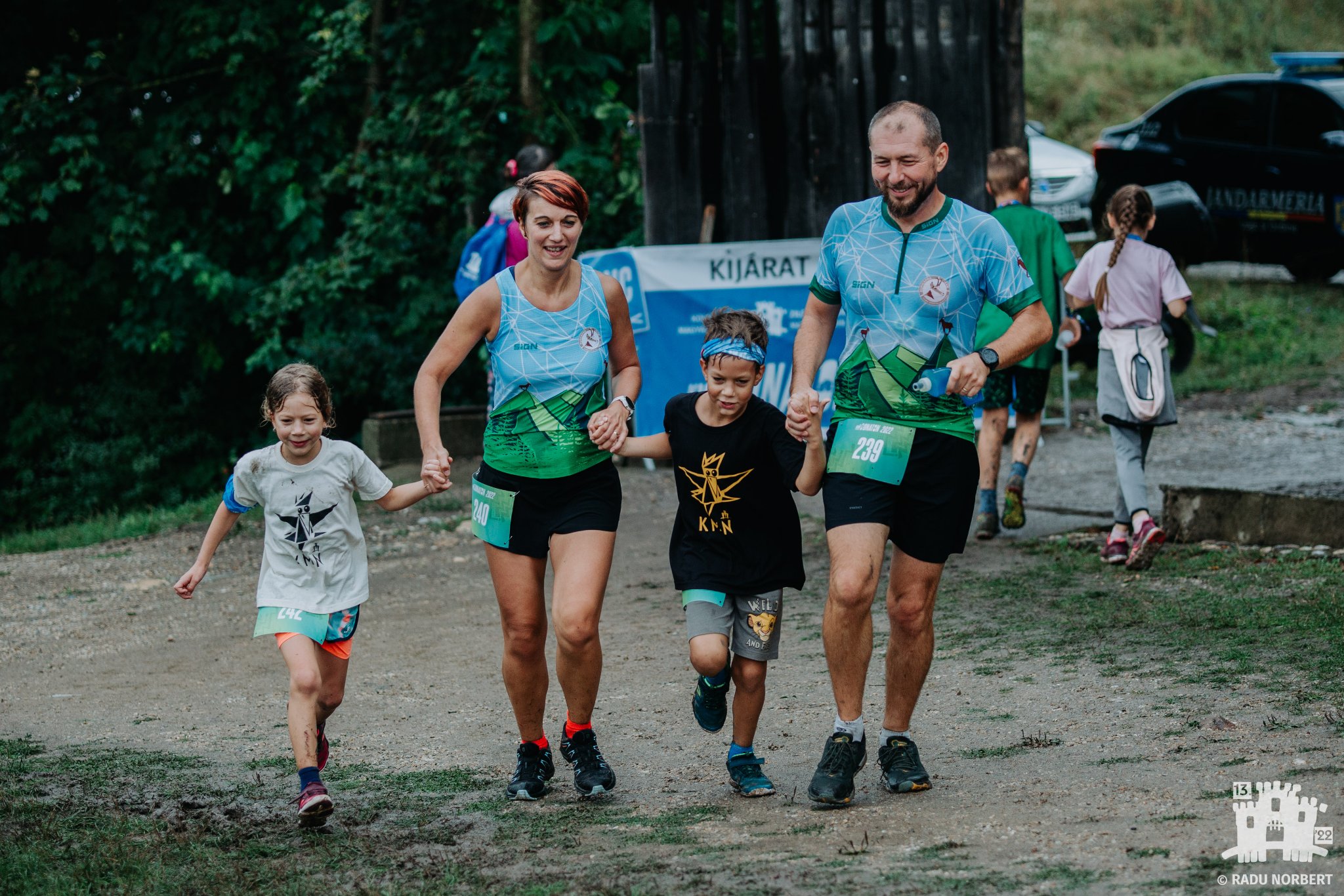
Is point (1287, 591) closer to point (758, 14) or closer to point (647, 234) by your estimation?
point (647, 234)

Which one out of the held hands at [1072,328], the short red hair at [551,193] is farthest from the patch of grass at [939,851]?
the held hands at [1072,328]


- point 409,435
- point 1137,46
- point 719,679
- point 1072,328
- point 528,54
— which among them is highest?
point 1137,46

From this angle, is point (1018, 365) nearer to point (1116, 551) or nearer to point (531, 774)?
point (1116, 551)

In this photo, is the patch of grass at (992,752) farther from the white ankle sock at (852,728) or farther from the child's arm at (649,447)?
the child's arm at (649,447)

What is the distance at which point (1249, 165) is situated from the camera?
15.8 m

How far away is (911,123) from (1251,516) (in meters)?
3.96

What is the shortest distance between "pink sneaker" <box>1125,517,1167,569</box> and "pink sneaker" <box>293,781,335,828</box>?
4290 millimetres

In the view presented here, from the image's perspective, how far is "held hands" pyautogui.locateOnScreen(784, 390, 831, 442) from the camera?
427 cm

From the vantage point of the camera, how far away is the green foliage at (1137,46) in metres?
25.1

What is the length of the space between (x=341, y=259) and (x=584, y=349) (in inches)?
343

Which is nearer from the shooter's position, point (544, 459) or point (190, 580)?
point (544, 459)

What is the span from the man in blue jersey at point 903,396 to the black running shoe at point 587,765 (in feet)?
2.09

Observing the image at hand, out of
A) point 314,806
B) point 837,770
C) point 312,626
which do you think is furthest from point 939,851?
point 312,626

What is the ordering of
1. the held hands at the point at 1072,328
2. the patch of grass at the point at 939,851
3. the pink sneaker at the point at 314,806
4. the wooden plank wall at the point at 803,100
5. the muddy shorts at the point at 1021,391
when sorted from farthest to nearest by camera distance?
the wooden plank wall at the point at 803,100, the muddy shorts at the point at 1021,391, the held hands at the point at 1072,328, the pink sneaker at the point at 314,806, the patch of grass at the point at 939,851
